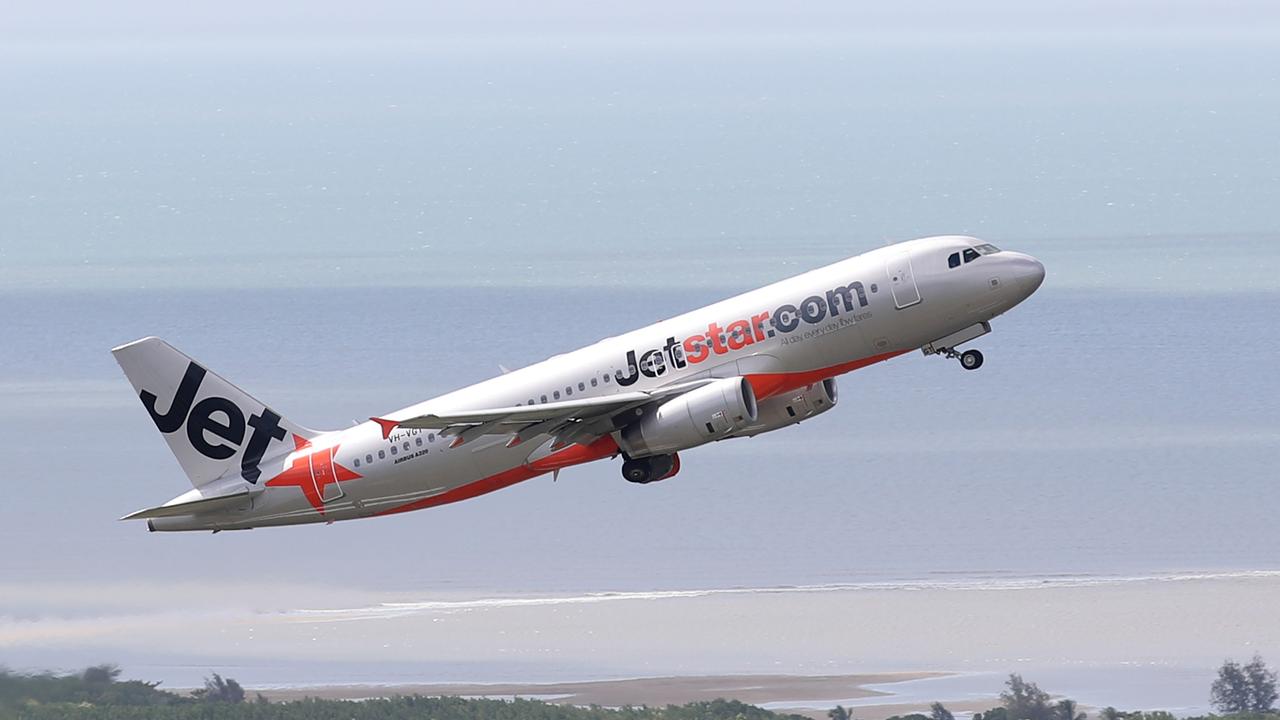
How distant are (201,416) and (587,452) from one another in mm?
15962

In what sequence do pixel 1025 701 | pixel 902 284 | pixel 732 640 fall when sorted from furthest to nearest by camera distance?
1. pixel 732 640
2. pixel 1025 701
3. pixel 902 284

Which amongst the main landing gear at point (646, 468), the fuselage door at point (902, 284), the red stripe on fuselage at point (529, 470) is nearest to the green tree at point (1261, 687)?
the main landing gear at point (646, 468)

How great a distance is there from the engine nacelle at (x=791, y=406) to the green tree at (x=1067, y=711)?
82834 millimetres

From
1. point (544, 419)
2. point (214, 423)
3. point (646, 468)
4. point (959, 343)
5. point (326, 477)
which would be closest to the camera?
point (959, 343)

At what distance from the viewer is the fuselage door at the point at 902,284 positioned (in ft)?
214

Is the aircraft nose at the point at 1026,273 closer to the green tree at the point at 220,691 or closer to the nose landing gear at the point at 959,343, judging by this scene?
the nose landing gear at the point at 959,343

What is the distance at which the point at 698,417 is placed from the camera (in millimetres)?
66375

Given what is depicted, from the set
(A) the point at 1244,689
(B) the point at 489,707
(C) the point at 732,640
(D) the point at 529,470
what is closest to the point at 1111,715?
(A) the point at 1244,689

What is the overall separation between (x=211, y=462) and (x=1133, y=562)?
383ft

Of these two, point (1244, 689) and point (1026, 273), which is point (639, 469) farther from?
point (1244, 689)

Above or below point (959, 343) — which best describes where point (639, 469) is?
below

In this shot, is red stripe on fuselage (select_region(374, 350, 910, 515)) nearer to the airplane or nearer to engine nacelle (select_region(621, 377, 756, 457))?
the airplane

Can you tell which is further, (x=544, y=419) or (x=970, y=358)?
(x=970, y=358)

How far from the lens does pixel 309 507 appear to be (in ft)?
242
